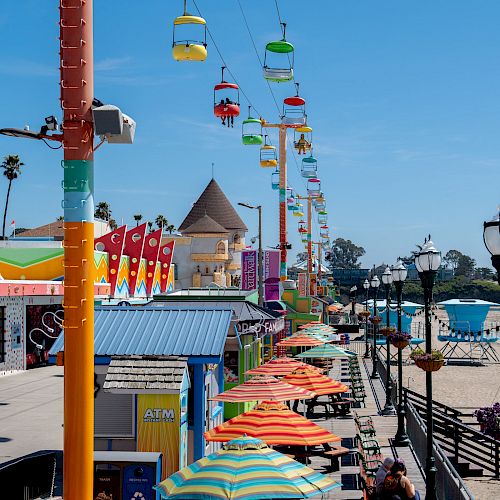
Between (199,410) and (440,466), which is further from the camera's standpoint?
(199,410)

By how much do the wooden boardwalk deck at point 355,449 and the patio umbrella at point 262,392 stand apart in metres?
1.97

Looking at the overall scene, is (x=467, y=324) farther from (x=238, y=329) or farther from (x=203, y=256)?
(x=238, y=329)

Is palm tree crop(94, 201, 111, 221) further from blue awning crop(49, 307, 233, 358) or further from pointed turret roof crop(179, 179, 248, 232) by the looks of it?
blue awning crop(49, 307, 233, 358)

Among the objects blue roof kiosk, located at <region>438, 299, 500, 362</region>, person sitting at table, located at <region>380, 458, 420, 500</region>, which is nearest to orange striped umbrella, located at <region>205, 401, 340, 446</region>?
person sitting at table, located at <region>380, 458, 420, 500</region>

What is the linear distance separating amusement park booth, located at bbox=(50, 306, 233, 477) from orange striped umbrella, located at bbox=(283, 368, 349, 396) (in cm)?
439

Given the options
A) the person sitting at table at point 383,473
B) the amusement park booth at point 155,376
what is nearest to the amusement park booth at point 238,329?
the amusement park booth at point 155,376

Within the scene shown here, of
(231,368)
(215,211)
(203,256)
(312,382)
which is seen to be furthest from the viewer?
(215,211)

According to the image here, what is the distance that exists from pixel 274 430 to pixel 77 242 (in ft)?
21.5

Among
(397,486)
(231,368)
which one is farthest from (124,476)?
(231,368)

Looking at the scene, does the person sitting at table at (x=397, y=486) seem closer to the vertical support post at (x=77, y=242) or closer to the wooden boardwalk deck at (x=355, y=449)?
the wooden boardwalk deck at (x=355, y=449)

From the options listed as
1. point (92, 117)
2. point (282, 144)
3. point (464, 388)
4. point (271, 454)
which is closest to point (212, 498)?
point (271, 454)

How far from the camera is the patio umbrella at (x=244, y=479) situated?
32.0ft

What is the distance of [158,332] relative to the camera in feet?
49.5

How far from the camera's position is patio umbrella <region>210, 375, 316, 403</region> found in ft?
51.3
